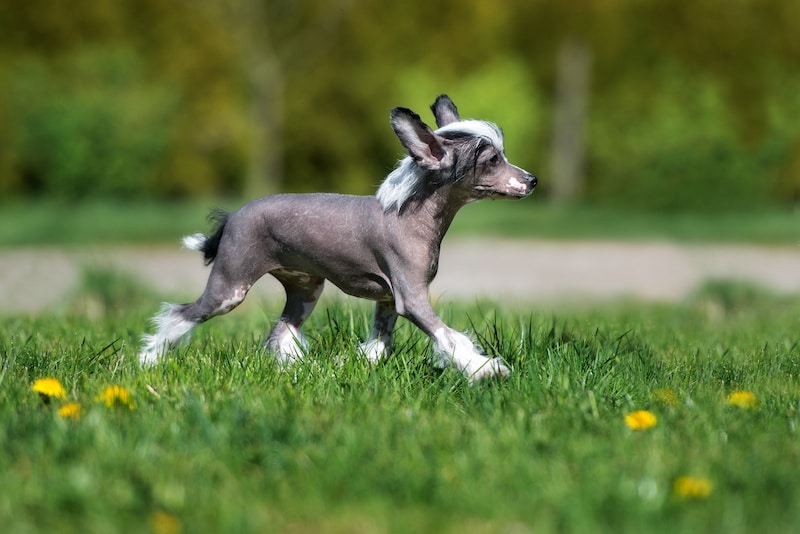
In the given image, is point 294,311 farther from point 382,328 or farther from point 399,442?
point 399,442

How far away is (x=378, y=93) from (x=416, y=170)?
17.2 metres

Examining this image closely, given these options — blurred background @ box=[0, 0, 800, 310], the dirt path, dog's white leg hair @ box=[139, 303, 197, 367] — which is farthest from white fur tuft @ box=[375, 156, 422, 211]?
blurred background @ box=[0, 0, 800, 310]

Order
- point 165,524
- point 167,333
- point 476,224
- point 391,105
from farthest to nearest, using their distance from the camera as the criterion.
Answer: point 391,105 < point 476,224 < point 167,333 < point 165,524

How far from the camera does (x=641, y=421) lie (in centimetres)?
317

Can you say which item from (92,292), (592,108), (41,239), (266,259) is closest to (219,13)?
(41,239)

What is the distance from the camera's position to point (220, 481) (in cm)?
271

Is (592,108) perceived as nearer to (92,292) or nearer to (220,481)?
(92,292)

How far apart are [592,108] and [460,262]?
1103 cm

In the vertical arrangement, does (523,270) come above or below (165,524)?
below

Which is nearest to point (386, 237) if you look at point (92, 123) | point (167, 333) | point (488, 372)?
point (488, 372)

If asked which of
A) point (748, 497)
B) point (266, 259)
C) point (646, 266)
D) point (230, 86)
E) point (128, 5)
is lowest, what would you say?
point (646, 266)

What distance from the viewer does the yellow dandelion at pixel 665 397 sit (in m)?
3.60

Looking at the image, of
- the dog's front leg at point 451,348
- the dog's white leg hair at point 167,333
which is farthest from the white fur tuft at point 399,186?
the dog's white leg hair at point 167,333

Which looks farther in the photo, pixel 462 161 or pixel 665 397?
pixel 462 161
